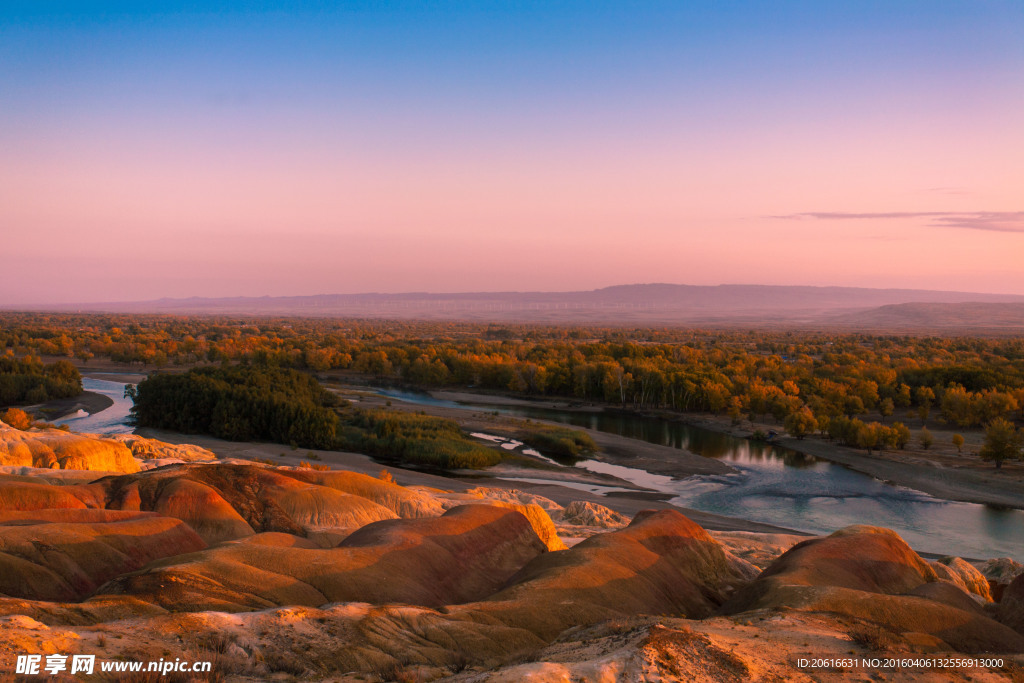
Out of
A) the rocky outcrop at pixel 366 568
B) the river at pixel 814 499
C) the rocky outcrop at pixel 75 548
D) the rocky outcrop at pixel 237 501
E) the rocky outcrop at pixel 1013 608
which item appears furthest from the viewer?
the river at pixel 814 499

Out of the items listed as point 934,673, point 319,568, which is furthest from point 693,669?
point 319,568

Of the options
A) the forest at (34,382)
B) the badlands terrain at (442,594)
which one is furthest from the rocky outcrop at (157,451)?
the forest at (34,382)

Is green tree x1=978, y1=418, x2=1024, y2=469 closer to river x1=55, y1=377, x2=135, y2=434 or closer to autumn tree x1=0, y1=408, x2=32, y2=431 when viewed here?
river x1=55, y1=377, x2=135, y2=434

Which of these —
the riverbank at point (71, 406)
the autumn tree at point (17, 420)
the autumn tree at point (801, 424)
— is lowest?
the riverbank at point (71, 406)

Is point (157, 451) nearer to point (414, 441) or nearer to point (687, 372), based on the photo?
point (414, 441)

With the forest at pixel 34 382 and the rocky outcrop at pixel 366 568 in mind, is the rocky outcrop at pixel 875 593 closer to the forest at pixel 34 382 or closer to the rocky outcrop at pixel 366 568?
the rocky outcrop at pixel 366 568

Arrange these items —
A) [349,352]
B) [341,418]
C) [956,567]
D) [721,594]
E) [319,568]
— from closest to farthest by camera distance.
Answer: [319,568]
[721,594]
[956,567]
[341,418]
[349,352]

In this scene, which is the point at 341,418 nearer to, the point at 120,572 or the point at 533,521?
the point at 533,521
